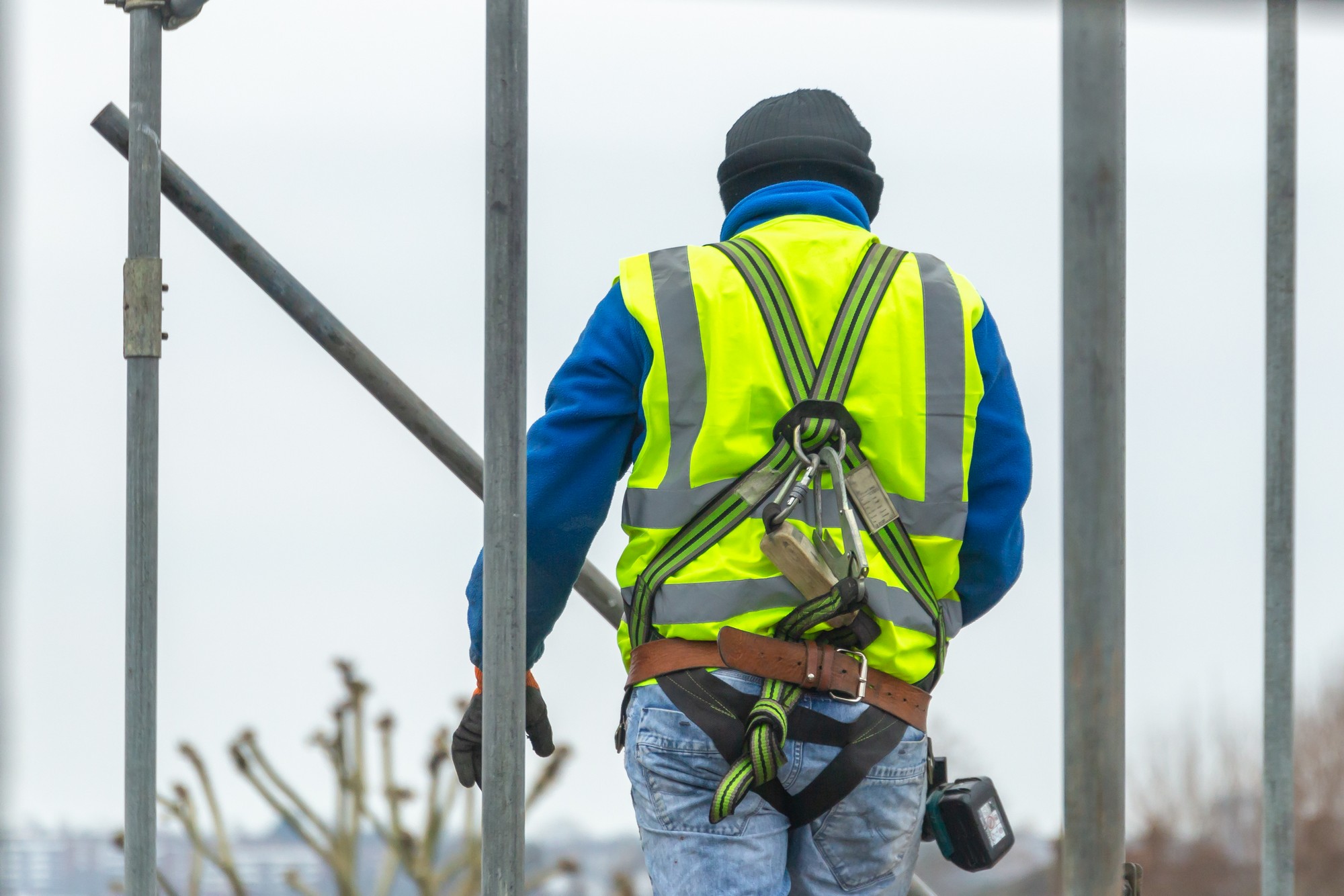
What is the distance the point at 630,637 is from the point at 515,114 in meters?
0.88

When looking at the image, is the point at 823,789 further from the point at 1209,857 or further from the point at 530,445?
the point at 1209,857

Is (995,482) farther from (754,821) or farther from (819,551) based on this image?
(754,821)

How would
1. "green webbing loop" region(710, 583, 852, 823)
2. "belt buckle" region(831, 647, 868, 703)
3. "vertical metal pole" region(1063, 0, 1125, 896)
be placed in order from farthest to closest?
"belt buckle" region(831, 647, 868, 703), "green webbing loop" region(710, 583, 852, 823), "vertical metal pole" region(1063, 0, 1125, 896)

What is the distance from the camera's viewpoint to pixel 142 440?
2.36 metres

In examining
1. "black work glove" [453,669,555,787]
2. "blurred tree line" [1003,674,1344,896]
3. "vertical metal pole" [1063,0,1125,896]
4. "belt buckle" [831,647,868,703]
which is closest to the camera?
"vertical metal pole" [1063,0,1125,896]

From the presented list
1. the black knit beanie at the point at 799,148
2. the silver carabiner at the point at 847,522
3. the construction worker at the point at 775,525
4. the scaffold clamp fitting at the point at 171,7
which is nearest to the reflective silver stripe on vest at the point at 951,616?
the construction worker at the point at 775,525

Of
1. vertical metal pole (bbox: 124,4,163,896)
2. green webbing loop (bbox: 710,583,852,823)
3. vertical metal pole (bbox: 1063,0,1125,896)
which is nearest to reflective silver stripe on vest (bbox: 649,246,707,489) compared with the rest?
green webbing loop (bbox: 710,583,852,823)

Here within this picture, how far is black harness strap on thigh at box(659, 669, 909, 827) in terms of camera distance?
88.4 inches

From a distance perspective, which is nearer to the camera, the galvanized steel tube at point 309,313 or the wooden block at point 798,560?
the wooden block at point 798,560

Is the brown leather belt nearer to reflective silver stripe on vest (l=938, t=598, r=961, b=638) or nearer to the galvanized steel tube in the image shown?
reflective silver stripe on vest (l=938, t=598, r=961, b=638)

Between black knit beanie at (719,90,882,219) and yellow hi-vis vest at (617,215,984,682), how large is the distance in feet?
0.60

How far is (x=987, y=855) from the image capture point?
98.0 inches

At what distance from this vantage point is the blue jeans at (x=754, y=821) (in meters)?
2.24

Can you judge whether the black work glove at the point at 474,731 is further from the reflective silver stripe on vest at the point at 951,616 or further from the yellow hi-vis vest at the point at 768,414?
the reflective silver stripe on vest at the point at 951,616
